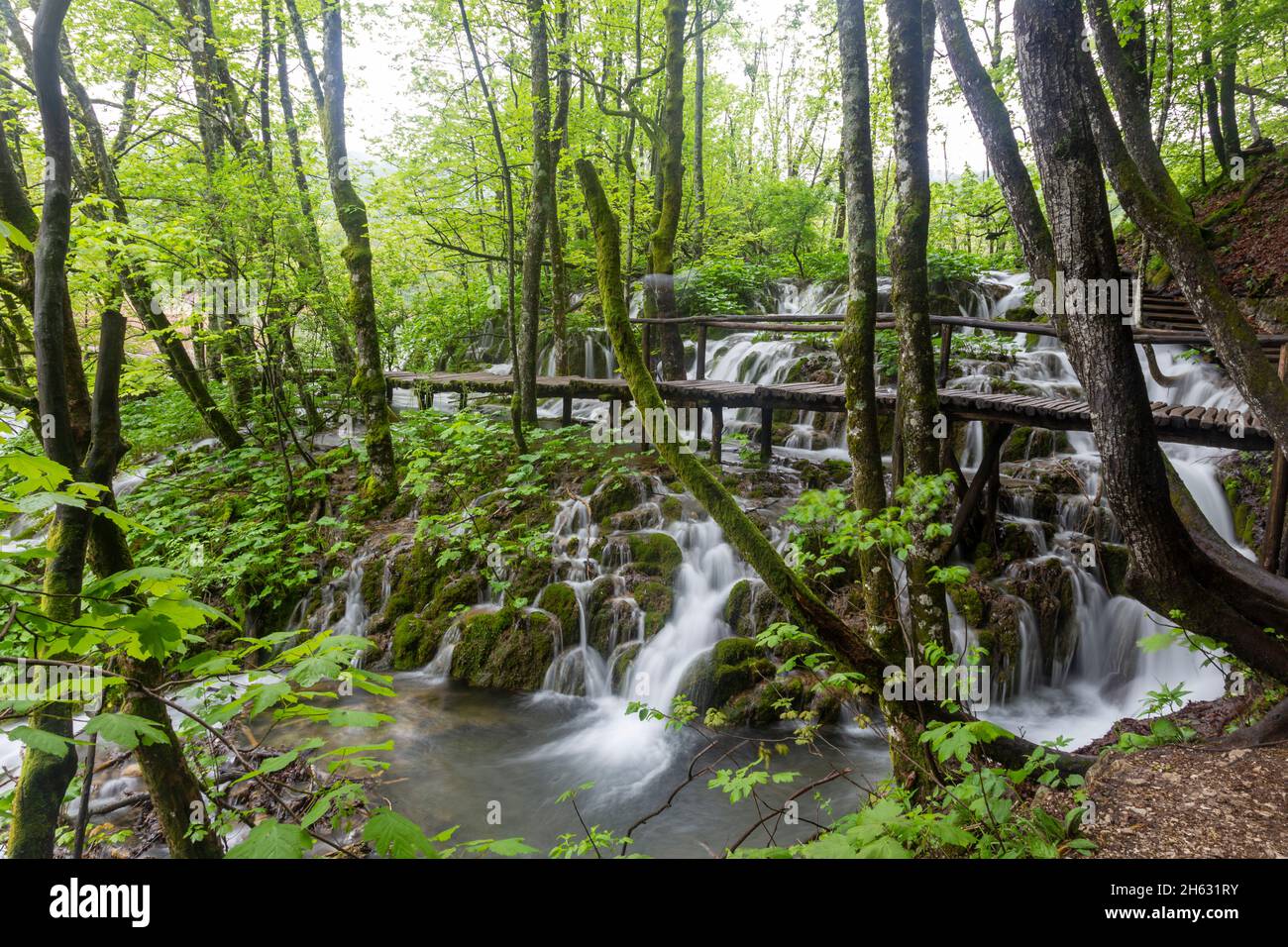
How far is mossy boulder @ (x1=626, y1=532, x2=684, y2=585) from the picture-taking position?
7914mm

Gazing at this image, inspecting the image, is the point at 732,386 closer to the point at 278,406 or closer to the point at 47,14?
the point at 278,406

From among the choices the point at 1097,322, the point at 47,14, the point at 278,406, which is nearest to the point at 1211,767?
the point at 1097,322

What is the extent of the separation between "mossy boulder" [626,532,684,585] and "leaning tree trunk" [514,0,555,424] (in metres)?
3.59

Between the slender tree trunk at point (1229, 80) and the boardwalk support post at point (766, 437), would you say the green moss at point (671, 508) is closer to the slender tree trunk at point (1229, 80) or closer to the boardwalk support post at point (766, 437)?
the boardwalk support post at point (766, 437)

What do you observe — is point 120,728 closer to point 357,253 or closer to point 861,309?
point 861,309

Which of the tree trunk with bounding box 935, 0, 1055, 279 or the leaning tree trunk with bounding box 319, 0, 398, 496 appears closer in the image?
the tree trunk with bounding box 935, 0, 1055, 279

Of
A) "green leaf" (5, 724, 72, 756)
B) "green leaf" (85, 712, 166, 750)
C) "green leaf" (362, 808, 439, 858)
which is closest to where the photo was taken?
"green leaf" (5, 724, 72, 756)

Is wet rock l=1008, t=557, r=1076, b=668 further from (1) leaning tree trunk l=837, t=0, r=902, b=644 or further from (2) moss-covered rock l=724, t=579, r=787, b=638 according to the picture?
(1) leaning tree trunk l=837, t=0, r=902, b=644

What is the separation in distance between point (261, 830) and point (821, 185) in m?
18.2

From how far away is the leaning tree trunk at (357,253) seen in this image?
8.88 m

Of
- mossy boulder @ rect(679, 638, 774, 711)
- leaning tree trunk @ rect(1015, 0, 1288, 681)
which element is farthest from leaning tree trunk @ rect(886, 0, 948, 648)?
mossy boulder @ rect(679, 638, 774, 711)

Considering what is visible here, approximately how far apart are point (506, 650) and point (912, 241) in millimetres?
6234
